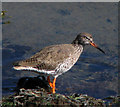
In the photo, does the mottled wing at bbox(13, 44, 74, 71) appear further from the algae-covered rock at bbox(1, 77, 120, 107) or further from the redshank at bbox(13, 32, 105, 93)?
the algae-covered rock at bbox(1, 77, 120, 107)

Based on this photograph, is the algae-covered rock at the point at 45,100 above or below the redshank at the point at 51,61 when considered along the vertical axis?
below

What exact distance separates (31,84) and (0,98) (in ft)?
3.16

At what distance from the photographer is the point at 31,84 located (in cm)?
763

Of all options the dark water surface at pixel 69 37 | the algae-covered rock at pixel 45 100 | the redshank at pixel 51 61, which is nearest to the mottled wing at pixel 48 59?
the redshank at pixel 51 61

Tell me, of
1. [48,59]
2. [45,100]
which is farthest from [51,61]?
[45,100]

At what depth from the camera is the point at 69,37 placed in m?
10.7

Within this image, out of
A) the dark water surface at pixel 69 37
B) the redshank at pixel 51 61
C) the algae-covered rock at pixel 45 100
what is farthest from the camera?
the dark water surface at pixel 69 37

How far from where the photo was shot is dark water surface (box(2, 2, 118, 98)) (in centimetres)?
839

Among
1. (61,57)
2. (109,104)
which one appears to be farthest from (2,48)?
(109,104)

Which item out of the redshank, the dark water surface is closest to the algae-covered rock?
the redshank

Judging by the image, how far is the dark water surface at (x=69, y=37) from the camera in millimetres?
8391

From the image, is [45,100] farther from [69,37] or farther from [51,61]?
[69,37]

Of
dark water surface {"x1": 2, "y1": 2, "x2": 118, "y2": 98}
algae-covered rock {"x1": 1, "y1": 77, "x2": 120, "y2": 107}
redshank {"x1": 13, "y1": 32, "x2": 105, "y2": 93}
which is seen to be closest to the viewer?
algae-covered rock {"x1": 1, "y1": 77, "x2": 120, "y2": 107}

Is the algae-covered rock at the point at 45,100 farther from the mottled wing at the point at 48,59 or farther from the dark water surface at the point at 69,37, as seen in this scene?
the dark water surface at the point at 69,37
